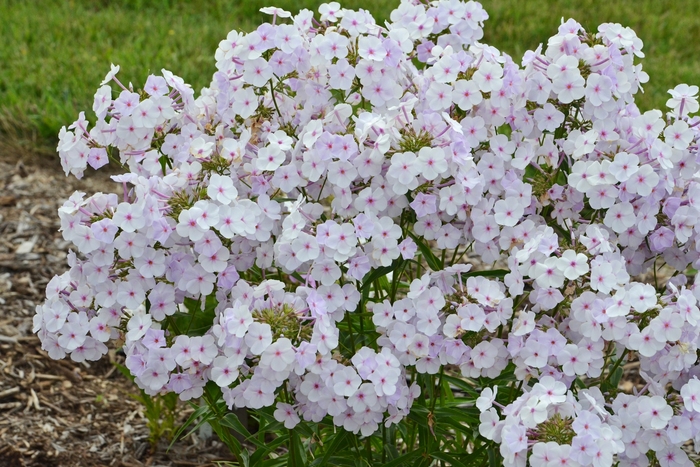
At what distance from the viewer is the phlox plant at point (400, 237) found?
179 cm

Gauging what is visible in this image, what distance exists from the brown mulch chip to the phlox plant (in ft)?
3.68

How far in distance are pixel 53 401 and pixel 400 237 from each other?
6.47 feet

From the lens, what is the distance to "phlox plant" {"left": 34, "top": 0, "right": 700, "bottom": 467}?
5.88 ft

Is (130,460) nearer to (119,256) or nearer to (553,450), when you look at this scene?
(119,256)

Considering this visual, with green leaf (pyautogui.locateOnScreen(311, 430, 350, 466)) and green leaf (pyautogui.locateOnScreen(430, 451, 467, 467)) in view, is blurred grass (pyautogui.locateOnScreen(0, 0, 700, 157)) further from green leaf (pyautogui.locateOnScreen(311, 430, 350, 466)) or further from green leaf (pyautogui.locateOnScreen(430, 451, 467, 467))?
green leaf (pyautogui.locateOnScreen(430, 451, 467, 467))

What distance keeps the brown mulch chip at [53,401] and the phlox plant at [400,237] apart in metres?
1.12

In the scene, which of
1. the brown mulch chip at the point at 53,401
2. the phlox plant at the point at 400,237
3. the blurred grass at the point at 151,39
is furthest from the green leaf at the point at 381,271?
the blurred grass at the point at 151,39

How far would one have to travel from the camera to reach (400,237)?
1.93 meters

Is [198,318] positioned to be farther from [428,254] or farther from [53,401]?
[53,401]

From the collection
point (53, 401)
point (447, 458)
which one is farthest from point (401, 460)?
point (53, 401)

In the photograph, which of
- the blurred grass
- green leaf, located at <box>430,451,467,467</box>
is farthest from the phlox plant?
the blurred grass

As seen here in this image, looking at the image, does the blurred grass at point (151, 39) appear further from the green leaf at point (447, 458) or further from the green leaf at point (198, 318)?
the green leaf at point (447, 458)

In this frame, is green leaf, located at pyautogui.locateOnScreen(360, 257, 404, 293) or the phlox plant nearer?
the phlox plant

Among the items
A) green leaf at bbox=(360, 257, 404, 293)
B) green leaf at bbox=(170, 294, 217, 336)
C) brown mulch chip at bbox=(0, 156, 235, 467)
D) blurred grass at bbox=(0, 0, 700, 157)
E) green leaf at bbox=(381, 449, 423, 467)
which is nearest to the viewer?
green leaf at bbox=(360, 257, 404, 293)
